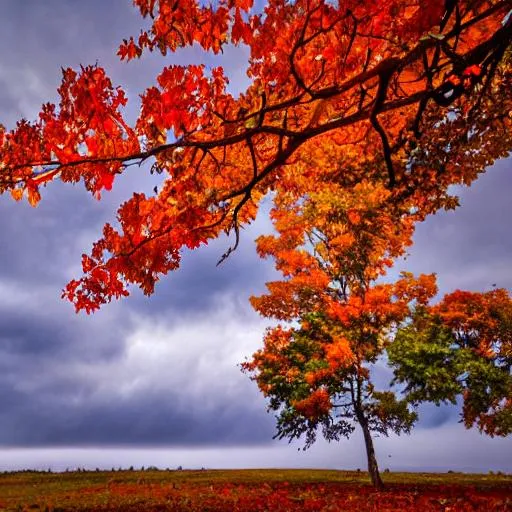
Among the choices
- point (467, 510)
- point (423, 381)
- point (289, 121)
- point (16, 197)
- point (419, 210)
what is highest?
point (289, 121)

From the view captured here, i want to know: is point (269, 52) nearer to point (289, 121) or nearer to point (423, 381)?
point (289, 121)

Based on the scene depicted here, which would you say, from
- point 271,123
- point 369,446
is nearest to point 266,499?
point 369,446

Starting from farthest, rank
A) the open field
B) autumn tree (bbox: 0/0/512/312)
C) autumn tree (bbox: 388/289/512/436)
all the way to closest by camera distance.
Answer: autumn tree (bbox: 388/289/512/436), the open field, autumn tree (bbox: 0/0/512/312)

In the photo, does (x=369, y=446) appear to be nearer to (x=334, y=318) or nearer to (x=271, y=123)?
(x=334, y=318)

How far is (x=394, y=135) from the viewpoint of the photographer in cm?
1088

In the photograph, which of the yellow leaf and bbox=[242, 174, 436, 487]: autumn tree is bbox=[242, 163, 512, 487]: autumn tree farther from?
the yellow leaf

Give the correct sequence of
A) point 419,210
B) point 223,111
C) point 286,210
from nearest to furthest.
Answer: point 223,111 → point 419,210 → point 286,210

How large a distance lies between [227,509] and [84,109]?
1006 centimetres

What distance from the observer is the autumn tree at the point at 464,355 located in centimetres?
1708

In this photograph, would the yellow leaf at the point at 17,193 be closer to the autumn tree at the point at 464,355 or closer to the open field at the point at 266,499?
the open field at the point at 266,499

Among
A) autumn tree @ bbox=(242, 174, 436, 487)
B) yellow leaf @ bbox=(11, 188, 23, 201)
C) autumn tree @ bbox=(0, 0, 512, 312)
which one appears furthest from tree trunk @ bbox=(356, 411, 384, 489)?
yellow leaf @ bbox=(11, 188, 23, 201)

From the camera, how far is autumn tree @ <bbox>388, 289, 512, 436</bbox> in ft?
56.0

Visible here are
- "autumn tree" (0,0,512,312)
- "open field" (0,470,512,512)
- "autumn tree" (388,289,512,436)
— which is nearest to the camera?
"autumn tree" (0,0,512,312)

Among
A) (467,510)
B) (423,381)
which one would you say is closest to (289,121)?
(467,510)
